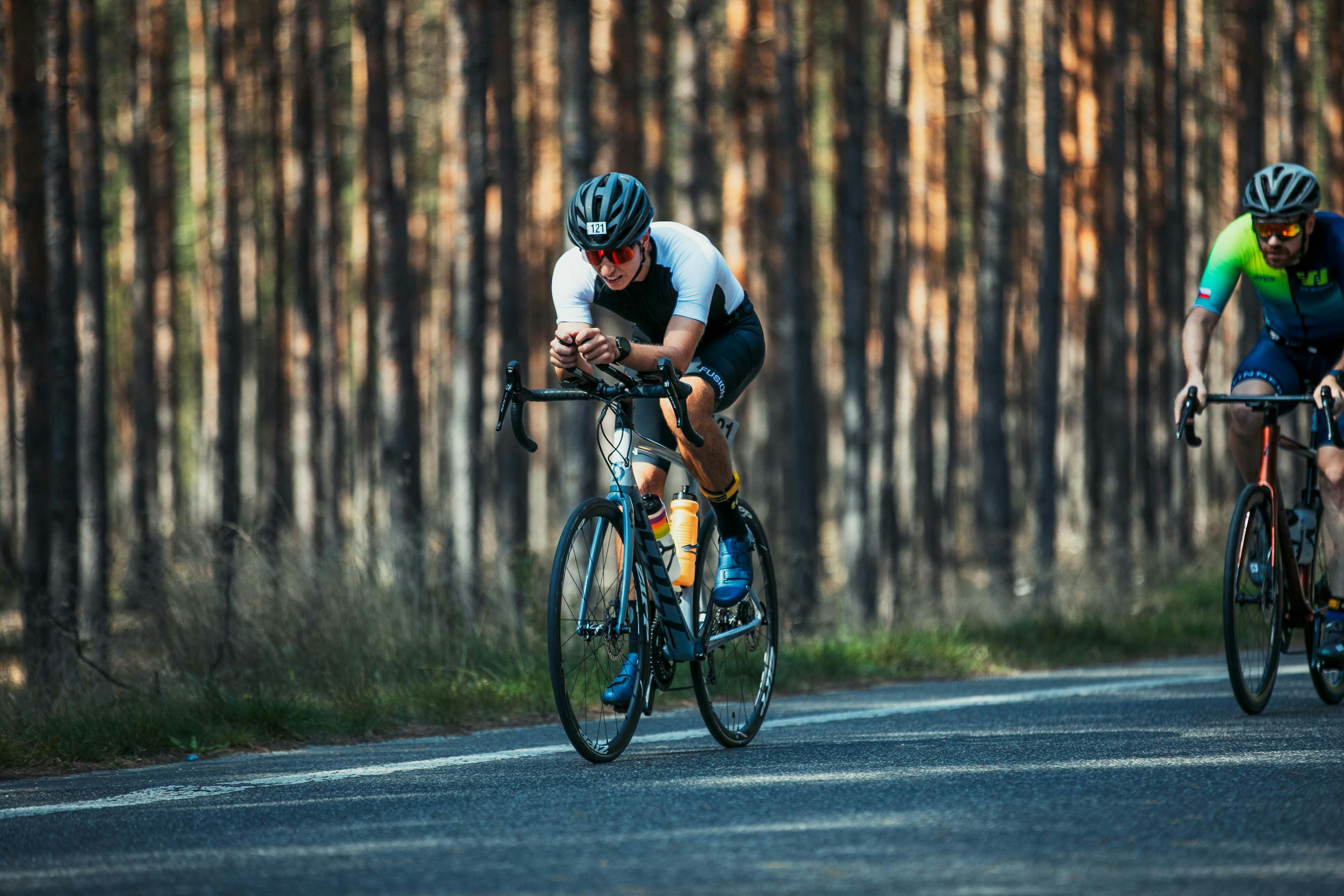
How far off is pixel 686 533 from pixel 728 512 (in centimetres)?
28

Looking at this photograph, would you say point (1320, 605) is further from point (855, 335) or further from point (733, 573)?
point (855, 335)

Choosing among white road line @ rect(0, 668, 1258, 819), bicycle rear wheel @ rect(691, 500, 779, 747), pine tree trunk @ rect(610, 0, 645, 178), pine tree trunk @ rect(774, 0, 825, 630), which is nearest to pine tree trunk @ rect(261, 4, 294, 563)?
pine tree trunk @ rect(610, 0, 645, 178)

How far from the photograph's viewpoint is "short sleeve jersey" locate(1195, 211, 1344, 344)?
722 cm

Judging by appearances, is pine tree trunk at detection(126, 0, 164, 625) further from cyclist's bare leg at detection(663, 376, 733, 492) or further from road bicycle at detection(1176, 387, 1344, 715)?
road bicycle at detection(1176, 387, 1344, 715)

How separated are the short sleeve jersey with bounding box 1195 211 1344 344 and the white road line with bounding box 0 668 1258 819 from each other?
2096 millimetres

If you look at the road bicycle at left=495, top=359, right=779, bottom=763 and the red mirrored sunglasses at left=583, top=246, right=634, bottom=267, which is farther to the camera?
the red mirrored sunglasses at left=583, top=246, right=634, bottom=267

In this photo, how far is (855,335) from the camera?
18344 millimetres

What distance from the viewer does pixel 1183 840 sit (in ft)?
13.8

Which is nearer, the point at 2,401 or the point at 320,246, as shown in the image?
the point at 320,246

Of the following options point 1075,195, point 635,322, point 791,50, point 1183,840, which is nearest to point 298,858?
point 1183,840

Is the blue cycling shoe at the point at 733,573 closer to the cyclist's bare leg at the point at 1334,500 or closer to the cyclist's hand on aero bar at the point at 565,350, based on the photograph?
the cyclist's hand on aero bar at the point at 565,350

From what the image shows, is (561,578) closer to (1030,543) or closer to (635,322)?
(635,322)

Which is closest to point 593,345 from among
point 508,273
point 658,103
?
point 508,273

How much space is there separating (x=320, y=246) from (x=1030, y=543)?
42.7 ft
